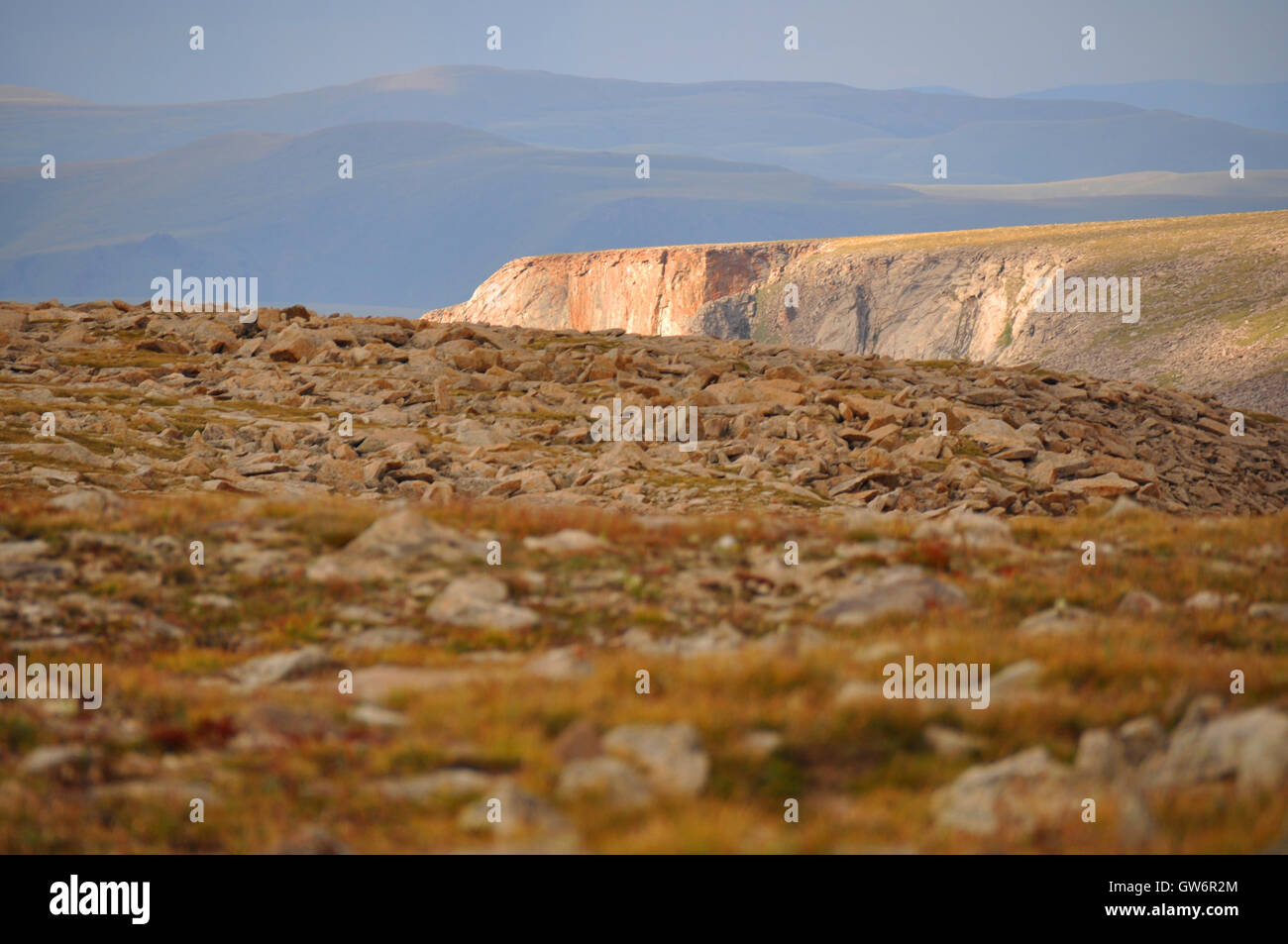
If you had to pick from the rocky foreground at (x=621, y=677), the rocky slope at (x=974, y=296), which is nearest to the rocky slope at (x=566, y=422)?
the rocky foreground at (x=621, y=677)

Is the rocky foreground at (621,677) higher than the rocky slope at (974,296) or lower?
lower

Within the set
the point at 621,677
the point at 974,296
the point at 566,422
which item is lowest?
the point at 621,677

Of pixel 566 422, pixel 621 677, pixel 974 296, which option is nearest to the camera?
pixel 621 677

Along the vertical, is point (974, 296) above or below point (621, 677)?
above

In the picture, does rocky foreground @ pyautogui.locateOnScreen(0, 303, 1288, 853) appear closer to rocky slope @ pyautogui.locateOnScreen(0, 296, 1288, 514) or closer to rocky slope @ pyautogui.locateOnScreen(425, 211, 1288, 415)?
rocky slope @ pyautogui.locateOnScreen(0, 296, 1288, 514)

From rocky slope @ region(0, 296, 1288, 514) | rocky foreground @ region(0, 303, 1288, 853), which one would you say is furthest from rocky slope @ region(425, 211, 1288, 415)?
rocky foreground @ region(0, 303, 1288, 853)

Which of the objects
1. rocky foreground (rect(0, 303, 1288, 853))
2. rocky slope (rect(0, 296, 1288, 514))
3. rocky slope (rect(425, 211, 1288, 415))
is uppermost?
rocky slope (rect(425, 211, 1288, 415))

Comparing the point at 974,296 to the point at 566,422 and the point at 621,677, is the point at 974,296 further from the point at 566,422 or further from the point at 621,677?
the point at 621,677

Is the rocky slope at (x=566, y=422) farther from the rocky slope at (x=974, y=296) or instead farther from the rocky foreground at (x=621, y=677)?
the rocky slope at (x=974, y=296)

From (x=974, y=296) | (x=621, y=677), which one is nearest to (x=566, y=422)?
(x=621, y=677)
